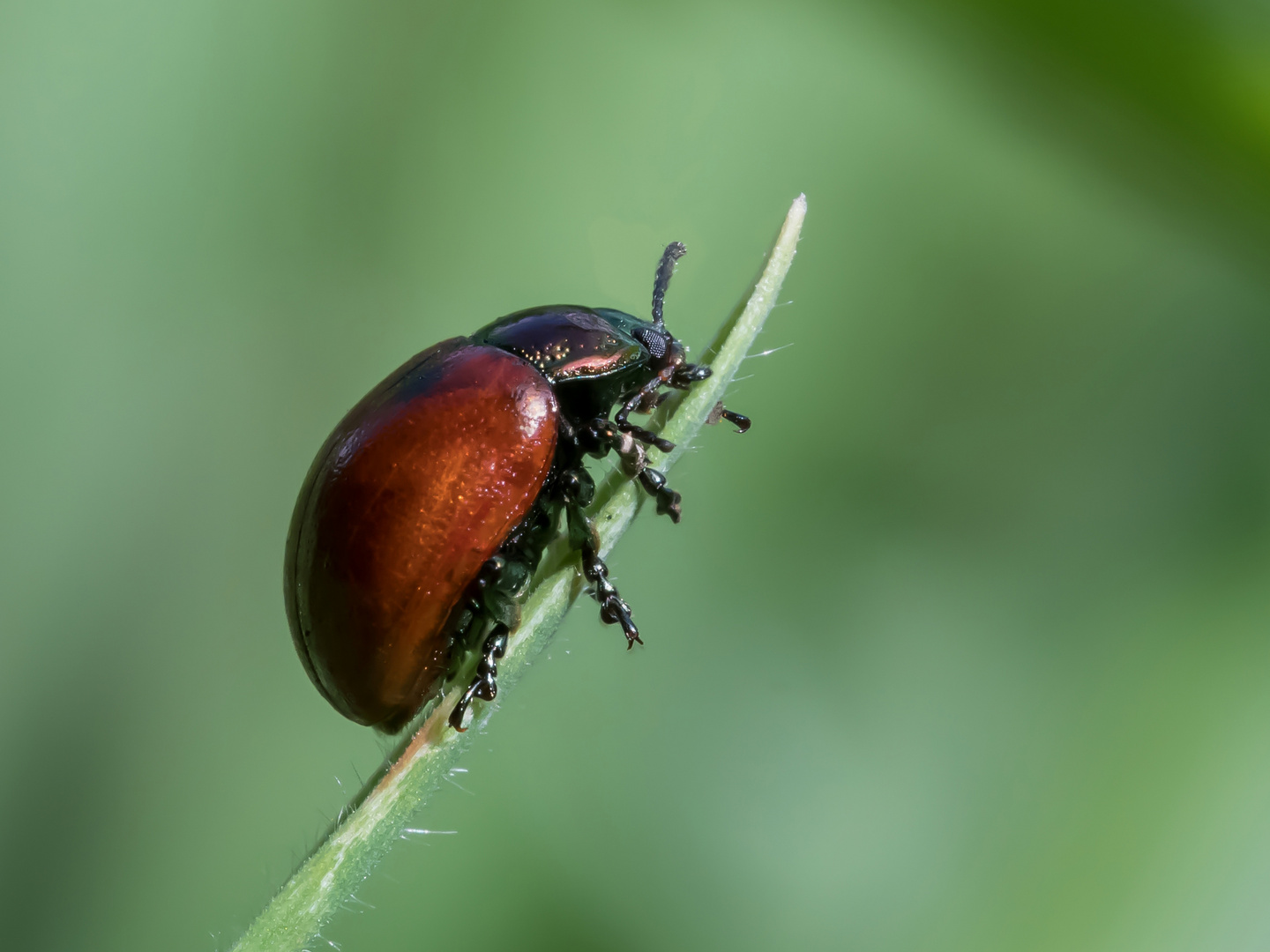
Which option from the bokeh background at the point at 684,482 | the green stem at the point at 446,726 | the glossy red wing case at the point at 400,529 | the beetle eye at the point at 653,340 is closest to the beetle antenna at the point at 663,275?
the beetle eye at the point at 653,340

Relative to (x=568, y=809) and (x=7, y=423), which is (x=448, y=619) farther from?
(x=7, y=423)

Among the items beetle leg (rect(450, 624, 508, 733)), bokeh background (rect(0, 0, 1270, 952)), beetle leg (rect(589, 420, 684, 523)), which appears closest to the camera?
beetle leg (rect(450, 624, 508, 733))

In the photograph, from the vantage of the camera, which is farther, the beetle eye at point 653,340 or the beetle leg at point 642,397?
the beetle eye at point 653,340

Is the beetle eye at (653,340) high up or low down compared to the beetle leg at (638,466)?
up

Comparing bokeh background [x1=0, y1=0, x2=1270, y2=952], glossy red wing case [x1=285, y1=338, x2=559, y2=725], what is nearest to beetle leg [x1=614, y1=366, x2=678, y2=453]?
glossy red wing case [x1=285, y1=338, x2=559, y2=725]

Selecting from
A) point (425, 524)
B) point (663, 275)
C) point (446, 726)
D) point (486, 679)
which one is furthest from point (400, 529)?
point (663, 275)

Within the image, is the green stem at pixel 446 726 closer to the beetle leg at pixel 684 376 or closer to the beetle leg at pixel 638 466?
the beetle leg at pixel 638 466

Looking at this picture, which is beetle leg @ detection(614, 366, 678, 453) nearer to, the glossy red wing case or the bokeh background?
the glossy red wing case
